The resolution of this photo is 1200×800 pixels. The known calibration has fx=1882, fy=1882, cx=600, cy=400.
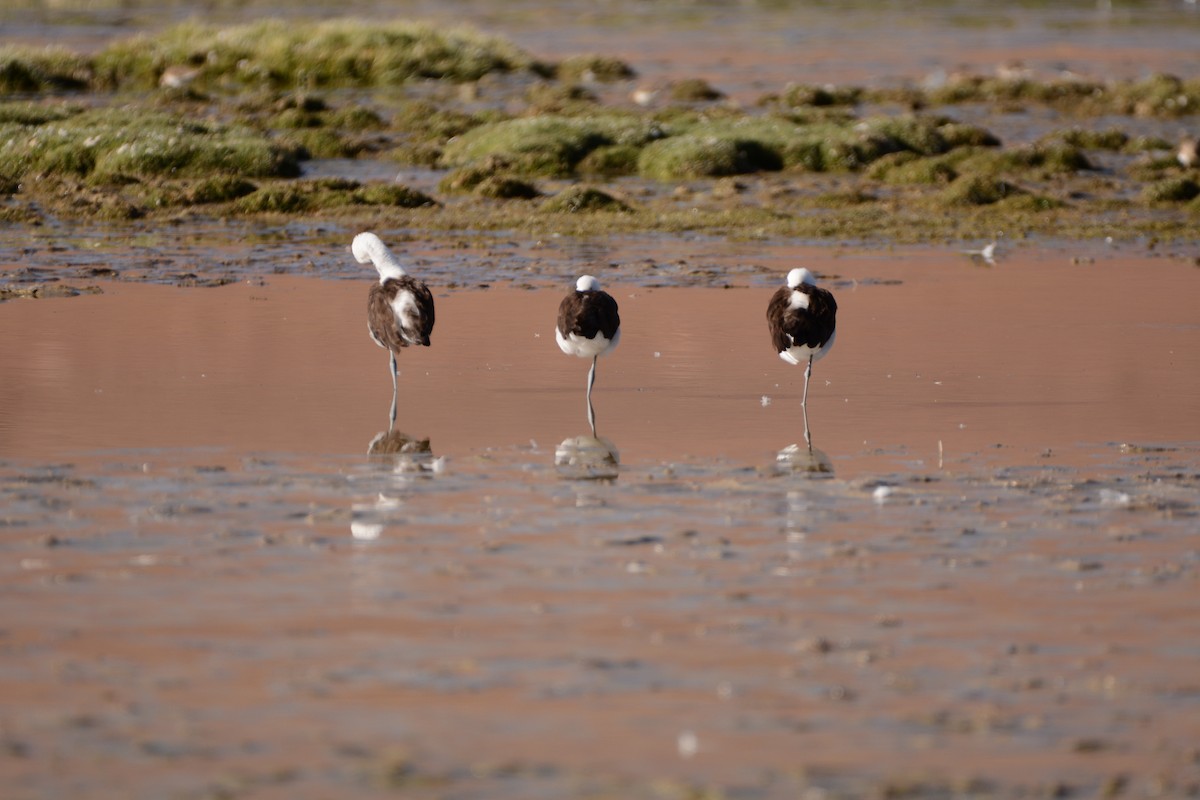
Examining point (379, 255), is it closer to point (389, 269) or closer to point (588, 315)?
point (389, 269)

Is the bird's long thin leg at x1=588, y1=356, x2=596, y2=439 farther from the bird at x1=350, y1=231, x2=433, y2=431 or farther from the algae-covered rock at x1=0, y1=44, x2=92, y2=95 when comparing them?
the algae-covered rock at x1=0, y1=44, x2=92, y2=95

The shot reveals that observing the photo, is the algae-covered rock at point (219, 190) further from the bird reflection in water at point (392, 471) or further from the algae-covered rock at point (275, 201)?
the bird reflection in water at point (392, 471)

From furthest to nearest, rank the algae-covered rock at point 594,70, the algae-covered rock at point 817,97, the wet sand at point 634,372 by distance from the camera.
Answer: the algae-covered rock at point 594,70, the algae-covered rock at point 817,97, the wet sand at point 634,372

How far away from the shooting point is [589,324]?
570 inches

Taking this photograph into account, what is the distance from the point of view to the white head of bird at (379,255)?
15591 millimetres

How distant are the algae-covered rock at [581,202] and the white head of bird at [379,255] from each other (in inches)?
470

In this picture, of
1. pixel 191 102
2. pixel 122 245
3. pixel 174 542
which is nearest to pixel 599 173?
pixel 122 245

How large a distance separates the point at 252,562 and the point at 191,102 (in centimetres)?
4107

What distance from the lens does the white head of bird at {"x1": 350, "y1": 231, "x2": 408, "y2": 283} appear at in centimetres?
1559

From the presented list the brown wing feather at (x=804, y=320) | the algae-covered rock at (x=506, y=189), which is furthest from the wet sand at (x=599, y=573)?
the algae-covered rock at (x=506, y=189)

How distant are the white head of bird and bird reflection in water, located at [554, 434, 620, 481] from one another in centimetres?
300

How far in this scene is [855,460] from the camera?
12609mm

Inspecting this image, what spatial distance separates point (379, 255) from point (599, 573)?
22.7ft

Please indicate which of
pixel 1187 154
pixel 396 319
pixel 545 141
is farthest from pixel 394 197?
pixel 1187 154
